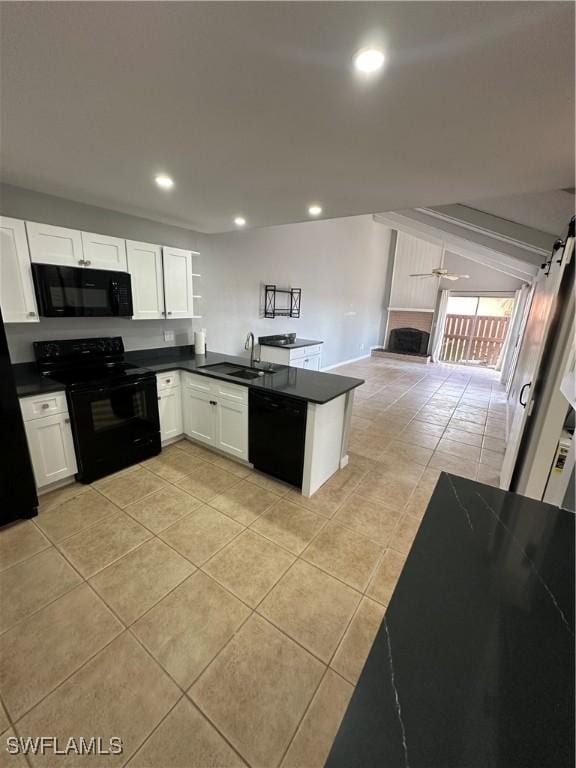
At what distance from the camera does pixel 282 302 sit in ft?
17.3

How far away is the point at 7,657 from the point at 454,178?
141 inches

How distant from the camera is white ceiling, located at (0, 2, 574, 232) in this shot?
95 cm

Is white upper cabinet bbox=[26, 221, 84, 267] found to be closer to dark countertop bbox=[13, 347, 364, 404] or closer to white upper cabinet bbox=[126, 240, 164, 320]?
white upper cabinet bbox=[126, 240, 164, 320]

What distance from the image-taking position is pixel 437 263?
353 inches

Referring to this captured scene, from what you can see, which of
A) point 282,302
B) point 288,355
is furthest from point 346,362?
point 288,355

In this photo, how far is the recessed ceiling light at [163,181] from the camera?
2.17 m

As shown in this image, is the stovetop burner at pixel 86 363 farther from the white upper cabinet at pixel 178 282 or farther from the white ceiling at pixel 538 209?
the white ceiling at pixel 538 209

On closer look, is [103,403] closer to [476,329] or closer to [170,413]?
[170,413]

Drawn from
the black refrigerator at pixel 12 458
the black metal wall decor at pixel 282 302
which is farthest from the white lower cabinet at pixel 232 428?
the black metal wall decor at pixel 282 302

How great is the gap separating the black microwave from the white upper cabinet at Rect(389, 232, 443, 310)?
856cm

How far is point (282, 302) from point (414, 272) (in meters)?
5.96

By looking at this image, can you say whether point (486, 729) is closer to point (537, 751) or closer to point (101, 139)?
point (537, 751)

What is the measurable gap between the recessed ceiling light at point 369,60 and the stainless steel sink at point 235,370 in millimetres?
2372

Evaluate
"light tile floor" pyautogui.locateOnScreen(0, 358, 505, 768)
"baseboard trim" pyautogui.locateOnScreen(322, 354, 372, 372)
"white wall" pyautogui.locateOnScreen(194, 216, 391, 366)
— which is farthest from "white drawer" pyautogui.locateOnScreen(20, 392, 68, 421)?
"baseboard trim" pyautogui.locateOnScreen(322, 354, 372, 372)
